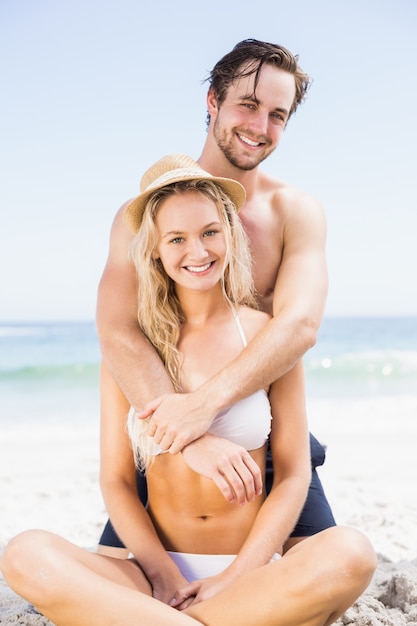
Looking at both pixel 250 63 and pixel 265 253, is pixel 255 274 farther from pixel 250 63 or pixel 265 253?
pixel 250 63

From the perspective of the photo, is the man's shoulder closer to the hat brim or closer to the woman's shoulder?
the hat brim

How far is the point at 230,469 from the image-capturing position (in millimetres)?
2211

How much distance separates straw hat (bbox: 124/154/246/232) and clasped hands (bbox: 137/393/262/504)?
0.73 meters

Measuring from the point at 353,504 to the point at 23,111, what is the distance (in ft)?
58.9

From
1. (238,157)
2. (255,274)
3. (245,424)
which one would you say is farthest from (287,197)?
(245,424)

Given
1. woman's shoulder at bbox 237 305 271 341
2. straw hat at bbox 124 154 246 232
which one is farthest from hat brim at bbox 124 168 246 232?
woman's shoulder at bbox 237 305 271 341

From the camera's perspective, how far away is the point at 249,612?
2008 millimetres

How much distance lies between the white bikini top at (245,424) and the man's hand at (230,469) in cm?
18

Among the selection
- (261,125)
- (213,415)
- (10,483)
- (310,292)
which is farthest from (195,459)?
(10,483)

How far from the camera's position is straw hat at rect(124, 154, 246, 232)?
2531 millimetres

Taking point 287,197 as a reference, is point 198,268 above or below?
below

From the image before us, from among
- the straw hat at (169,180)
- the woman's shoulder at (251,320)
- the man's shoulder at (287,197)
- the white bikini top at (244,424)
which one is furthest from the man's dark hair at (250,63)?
the white bikini top at (244,424)

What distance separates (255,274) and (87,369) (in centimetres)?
1368

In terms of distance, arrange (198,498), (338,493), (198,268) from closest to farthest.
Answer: (198,498) < (198,268) < (338,493)
